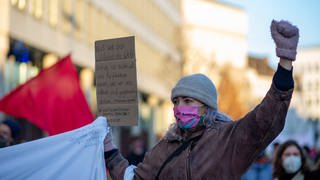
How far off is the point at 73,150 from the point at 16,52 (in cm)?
2013

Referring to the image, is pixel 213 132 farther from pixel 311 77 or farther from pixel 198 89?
pixel 311 77

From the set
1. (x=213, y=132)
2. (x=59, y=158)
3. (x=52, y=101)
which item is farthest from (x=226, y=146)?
(x=52, y=101)

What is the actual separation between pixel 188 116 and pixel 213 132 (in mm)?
178

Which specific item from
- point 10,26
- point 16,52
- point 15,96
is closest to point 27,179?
point 15,96

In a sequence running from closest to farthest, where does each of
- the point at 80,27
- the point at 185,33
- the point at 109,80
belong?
the point at 109,80 < the point at 80,27 < the point at 185,33

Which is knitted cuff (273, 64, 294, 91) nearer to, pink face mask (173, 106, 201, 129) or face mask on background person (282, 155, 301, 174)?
pink face mask (173, 106, 201, 129)

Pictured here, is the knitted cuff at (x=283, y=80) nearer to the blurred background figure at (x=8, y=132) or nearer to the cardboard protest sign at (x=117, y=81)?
the cardboard protest sign at (x=117, y=81)

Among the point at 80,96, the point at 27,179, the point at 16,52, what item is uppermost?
the point at 16,52

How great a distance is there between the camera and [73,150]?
4.70 metres

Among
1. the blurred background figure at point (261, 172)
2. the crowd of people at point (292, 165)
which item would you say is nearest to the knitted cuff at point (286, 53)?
the crowd of people at point (292, 165)

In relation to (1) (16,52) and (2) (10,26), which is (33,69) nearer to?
(1) (16,52)

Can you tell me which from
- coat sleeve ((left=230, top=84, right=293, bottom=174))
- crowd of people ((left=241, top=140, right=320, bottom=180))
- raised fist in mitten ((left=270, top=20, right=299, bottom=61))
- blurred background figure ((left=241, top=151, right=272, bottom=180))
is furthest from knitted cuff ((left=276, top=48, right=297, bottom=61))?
blurred background figure ((left=241, top=151, right=272, bottom=180))

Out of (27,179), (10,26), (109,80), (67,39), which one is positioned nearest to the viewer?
(27,179)

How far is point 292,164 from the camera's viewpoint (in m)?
6.97
